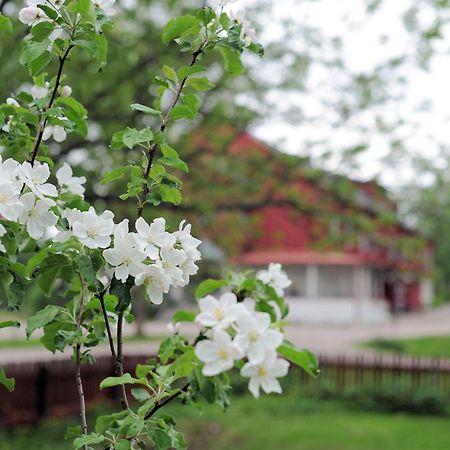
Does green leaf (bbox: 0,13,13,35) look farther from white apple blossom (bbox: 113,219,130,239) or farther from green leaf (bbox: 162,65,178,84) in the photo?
white apple blossom (bbox: 113,219,130,239)

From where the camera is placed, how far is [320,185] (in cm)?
896

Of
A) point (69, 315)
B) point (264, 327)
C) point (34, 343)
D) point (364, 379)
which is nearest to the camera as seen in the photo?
point (264, 327)

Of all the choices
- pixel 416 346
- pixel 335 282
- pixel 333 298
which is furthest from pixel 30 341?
pixel 335 282

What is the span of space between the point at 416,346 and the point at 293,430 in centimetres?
1211

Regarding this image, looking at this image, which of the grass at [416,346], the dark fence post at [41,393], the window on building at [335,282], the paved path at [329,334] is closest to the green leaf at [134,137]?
the dark fence post at [41,393]

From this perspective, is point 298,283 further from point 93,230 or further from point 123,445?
point 93,230

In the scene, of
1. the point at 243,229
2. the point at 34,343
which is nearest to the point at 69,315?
the point at 243,229

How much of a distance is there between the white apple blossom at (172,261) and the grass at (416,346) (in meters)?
17.4

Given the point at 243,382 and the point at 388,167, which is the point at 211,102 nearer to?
the point at 388,167

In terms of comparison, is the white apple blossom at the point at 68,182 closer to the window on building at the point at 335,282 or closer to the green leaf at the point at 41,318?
the green leaf at the point at 41,318

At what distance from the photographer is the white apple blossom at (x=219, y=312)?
4.23ft

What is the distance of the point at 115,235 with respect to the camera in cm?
149

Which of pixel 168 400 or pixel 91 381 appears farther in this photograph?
pixel 91 381

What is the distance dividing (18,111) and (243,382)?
1088 cm
